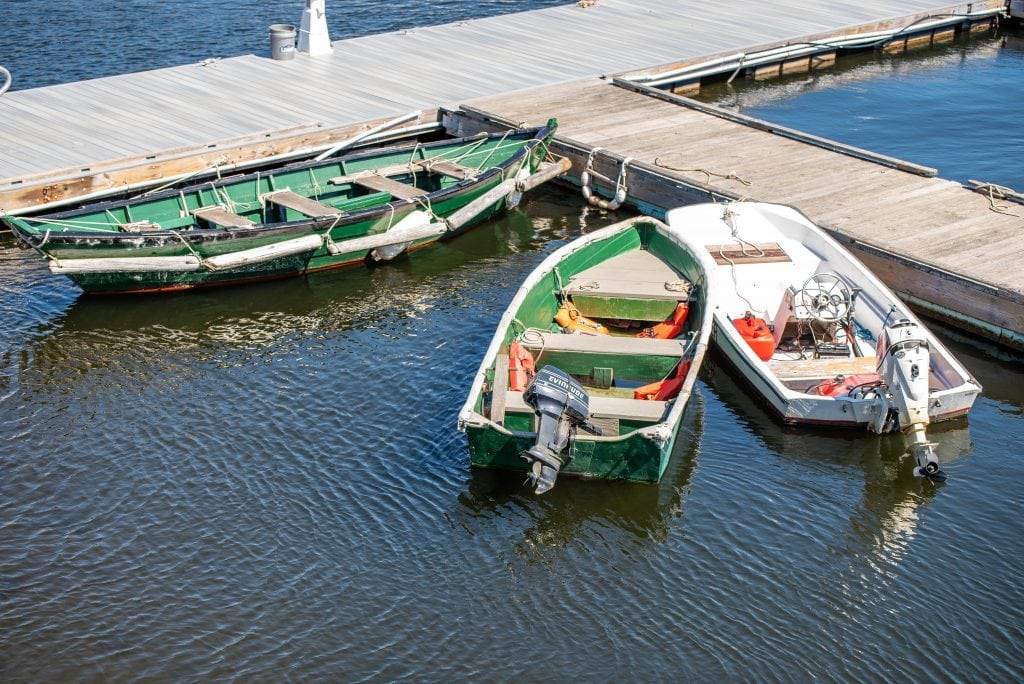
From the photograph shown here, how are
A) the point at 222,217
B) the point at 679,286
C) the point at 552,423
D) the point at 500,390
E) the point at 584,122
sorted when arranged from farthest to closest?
the point at 584,122, the point at 222,217, the point at 679,286, the point at 500,390, the point at 552,423

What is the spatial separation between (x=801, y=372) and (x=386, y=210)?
6367mm

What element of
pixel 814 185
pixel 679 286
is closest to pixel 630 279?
pixel 679 286

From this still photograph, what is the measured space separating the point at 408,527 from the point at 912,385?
5170mm

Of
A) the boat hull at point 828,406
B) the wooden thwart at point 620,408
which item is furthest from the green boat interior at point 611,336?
the boat hull at point 828,406

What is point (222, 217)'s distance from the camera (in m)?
16.0

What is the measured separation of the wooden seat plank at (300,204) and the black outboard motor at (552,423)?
6299 mm

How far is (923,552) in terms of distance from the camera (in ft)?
35.0

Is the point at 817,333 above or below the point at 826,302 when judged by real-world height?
below

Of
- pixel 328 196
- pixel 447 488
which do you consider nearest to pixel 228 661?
pixel 447 488

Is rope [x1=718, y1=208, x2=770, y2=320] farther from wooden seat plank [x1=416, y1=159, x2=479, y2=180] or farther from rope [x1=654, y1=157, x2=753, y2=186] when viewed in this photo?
wooden seat plank [x1=416, y1=159, x2=479, y2=180]

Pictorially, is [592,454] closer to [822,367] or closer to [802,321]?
[822,367]

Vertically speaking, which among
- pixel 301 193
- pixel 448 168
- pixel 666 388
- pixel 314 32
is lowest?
pixel 666 388

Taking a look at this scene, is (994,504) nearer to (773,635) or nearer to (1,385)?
(773,635)

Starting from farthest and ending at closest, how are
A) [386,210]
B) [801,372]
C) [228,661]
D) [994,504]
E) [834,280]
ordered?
[386,210]
[834,280]
[801,372]
[994,504]
[228,661]
